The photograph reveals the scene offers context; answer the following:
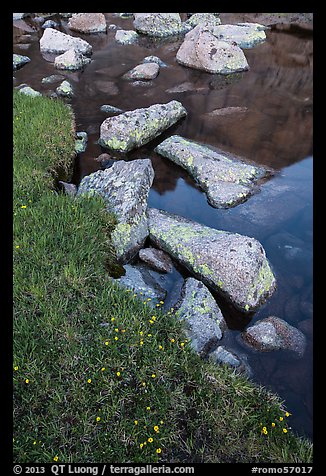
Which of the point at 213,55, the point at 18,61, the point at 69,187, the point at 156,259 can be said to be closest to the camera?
the point at 156,259

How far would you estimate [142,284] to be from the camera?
326 inches

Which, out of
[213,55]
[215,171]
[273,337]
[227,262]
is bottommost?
[273,337]

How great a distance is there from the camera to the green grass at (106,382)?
5414 mm

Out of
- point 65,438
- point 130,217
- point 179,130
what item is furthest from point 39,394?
point 179,130

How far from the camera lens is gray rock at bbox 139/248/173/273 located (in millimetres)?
9078

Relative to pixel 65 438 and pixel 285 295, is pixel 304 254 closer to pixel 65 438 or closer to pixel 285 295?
pixel 285 295

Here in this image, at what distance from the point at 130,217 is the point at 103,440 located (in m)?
5.06

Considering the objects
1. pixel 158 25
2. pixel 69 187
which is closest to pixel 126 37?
pixel 158 25

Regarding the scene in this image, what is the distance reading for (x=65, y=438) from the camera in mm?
5340

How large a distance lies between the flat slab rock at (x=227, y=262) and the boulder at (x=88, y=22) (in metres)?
21.6

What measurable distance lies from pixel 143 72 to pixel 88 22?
9.61 m

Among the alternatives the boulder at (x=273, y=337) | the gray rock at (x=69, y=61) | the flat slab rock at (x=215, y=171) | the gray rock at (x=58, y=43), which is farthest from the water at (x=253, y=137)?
the gray rock at (x=58, y=43)

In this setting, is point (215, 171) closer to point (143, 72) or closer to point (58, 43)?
point (143, 72)

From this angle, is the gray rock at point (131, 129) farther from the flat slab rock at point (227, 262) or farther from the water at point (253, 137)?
the flat slab rock at point (227, 262)
